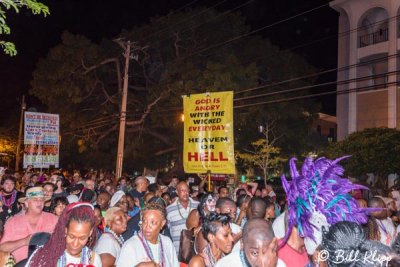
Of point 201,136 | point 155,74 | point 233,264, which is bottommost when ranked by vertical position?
point 233,264

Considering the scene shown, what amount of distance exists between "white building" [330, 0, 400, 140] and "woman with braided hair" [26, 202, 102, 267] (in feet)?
82.8

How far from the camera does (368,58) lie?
28469 millimetres

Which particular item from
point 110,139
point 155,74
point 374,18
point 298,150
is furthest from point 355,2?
point 110,139

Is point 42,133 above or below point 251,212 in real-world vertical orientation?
above

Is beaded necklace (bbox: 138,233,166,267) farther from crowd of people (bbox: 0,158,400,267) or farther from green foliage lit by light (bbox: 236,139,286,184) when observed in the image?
green foliage lit by light (bbox: 236,139,286,184)

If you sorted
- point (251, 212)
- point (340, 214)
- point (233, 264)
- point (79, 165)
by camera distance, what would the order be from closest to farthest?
point (233, 264) < point (340, 214) < point (251, 212) < point (79, 165)

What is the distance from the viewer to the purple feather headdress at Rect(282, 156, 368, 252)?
374cm

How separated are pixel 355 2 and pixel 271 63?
20.8 feet

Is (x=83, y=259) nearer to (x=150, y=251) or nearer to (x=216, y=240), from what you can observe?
(x=150, y=251)

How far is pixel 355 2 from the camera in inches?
1110

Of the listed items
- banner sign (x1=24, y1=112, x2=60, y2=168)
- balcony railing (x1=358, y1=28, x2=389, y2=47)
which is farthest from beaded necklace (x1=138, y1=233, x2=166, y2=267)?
balcony railing (x1=358, y1=28, x2=389, y2=47)

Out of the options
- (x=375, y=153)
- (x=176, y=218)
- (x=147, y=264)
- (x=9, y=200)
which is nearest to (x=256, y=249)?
(x=147, y=264)

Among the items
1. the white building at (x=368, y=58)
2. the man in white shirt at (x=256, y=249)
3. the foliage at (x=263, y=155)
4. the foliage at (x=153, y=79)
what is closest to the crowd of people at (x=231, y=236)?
the man in white shirt at (x=256, y=249)

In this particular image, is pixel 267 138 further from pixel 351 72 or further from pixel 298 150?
pixel 351 72
